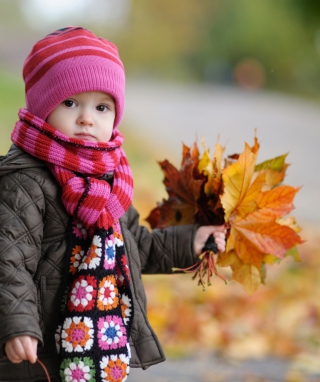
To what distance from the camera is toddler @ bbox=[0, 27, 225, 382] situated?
1898 mm

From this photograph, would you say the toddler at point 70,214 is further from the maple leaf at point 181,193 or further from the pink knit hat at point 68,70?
the maple leaf at point 181,193

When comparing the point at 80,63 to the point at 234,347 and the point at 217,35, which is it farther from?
the point at 217,35

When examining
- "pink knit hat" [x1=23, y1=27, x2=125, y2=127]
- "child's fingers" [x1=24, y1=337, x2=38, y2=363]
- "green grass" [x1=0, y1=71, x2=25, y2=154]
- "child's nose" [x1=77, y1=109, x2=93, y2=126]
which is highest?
"green grass" [x1=0, y1=71, x2=25, y2=154]

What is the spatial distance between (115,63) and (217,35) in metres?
13.6

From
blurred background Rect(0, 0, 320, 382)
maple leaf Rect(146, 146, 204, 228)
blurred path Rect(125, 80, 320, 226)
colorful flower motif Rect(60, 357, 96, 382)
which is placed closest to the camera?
colorful flower motif Rect(60, 357, 96, 382)

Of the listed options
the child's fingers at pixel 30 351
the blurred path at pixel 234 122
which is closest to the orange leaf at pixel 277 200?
the child's fingers at pixel 30 351

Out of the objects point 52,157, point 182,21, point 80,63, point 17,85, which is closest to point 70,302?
point 52,157

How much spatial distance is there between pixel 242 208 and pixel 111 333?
0.58m

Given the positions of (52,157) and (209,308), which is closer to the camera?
(52,157)

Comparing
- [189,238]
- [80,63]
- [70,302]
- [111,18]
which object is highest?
[111,18]

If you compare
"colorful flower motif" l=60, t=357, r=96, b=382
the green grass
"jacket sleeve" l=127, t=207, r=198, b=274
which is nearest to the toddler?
"colorful flower motif" l=60, t=357, r=96, b=382

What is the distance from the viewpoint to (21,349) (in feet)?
5.81

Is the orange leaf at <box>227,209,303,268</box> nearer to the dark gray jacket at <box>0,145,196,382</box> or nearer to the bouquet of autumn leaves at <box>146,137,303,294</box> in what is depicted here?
the bouquet of autumn leaves at <box>146,137,303,294</box>

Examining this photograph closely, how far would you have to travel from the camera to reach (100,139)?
6.56ft
